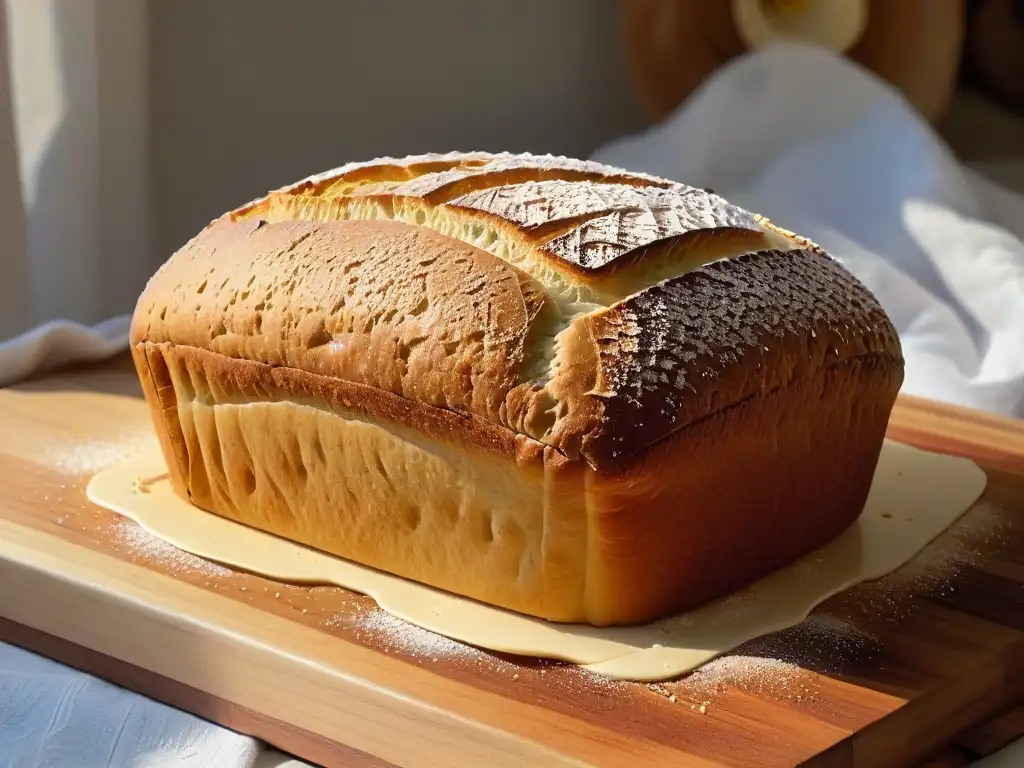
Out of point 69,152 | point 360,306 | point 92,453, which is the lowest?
point 92,453

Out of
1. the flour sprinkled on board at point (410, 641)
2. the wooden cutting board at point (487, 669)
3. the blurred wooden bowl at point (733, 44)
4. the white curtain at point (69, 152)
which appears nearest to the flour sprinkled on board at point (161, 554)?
the wooden cutting board at point (487, 669)

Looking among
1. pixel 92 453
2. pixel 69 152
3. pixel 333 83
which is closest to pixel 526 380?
pixel 92 453

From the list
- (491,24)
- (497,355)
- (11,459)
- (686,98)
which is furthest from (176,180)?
(497,355)

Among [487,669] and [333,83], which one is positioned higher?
[333,83]

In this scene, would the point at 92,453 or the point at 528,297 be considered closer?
the point at 528,297

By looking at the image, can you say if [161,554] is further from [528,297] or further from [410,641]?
[528,297]

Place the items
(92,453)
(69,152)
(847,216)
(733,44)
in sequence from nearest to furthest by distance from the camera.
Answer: (92,453) < (69,152) < (847,216) < (733,44)

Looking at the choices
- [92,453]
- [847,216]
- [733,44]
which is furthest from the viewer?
[733,44]
